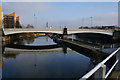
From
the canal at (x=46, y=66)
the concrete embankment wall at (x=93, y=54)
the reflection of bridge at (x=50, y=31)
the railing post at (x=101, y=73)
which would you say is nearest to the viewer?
the railing post at (x=101, y=73)

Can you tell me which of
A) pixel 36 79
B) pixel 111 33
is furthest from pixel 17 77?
pixel 111 33

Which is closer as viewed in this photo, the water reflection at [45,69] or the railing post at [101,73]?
the railing post at [101,73]

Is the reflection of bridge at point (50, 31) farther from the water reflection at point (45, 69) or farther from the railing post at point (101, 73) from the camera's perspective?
the railing post at point (101, 73)

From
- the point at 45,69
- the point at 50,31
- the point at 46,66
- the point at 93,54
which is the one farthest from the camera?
the point at 50,31

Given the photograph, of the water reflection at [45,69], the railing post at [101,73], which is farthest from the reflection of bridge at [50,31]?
the railing post at [101,73]

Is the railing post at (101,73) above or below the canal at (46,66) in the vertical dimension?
above

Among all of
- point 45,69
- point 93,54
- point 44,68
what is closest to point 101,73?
A: point 45,69

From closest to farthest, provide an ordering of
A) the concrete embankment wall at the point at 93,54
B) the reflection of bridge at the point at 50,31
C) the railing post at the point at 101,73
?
the railing post at the point at 101,73 → the concrete embankment wall at the point at 93,54 → the reflection of bridge at the point at 50,31

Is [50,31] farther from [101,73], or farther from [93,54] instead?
[101,73]

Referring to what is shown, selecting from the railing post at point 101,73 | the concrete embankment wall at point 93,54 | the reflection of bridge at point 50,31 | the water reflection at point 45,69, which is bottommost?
the water reflection at point 45,69

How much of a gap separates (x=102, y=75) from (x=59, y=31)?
3932 cm

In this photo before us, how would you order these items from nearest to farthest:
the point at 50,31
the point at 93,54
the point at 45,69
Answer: the point at 45,69 → the point at 93,54 → the point at 50,31

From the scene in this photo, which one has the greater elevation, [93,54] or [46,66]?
[93,54]

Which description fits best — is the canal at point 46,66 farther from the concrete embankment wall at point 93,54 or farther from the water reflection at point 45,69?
the concrete embankment wall at point 93,54
